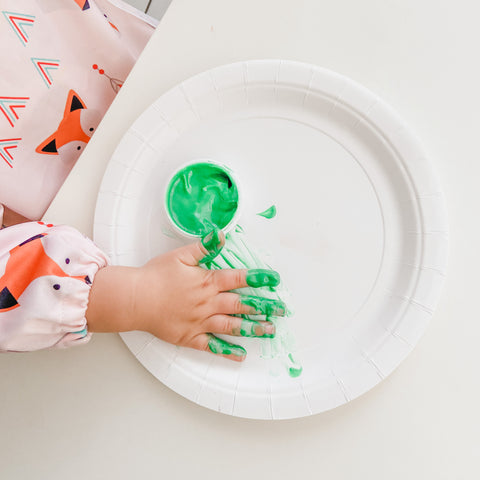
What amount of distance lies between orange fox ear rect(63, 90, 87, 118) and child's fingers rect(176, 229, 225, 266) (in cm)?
39

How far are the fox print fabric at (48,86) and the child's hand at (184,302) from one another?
29 cm

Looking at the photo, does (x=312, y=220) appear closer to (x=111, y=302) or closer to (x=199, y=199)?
(x=199, y=199)

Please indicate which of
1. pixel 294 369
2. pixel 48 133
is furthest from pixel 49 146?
pixel 294 369

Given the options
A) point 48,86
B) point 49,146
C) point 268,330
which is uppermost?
point 48,86

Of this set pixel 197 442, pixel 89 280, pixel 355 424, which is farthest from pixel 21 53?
pixel 355 424

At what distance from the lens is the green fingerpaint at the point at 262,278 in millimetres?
569

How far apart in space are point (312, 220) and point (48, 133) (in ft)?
1.73

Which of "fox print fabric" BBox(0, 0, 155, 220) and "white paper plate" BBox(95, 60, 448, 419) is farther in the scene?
"fox print fabric" BBox(0, 0, 155, 220)

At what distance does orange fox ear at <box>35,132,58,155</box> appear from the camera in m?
0.72

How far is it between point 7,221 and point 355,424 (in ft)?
2.52

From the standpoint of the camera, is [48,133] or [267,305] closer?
[267,305]

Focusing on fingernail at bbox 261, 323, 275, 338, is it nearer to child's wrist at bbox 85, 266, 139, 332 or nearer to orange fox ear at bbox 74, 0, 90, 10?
child's wrist at bbox 85, 266, 139, 332

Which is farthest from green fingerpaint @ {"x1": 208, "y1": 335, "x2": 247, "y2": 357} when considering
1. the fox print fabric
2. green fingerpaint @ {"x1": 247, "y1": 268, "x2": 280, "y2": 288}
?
the fox print fabric

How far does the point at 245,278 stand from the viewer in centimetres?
58
